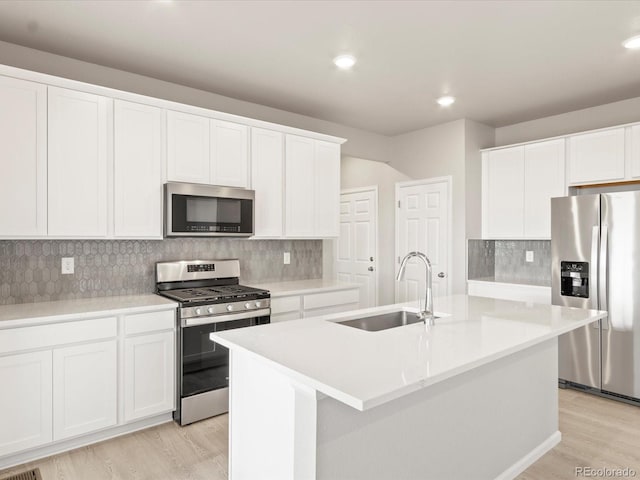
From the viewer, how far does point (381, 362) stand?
160 centimetres

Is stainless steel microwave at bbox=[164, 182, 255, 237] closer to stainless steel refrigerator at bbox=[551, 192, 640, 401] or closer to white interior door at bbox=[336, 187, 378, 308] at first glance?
white interior door at bbox=[336, 187, 378, 308]

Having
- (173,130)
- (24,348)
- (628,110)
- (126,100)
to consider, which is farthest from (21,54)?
(628,110)

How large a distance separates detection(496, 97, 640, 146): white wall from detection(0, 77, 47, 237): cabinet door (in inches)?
182

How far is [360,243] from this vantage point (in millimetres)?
5992

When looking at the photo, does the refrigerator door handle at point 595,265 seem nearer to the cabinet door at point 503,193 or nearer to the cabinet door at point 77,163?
the cabinet door at point 503,193

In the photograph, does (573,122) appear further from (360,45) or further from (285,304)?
(285,304)

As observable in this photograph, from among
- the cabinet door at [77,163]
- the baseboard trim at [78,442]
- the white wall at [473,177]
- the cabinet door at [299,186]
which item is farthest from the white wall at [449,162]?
the cabinet door at [77,163]

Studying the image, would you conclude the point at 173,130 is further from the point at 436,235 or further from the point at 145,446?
the point at 436,235

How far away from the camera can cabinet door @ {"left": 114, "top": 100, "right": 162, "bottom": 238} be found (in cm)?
300

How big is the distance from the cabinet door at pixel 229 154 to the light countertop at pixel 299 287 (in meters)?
0.97

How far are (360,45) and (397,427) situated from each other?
2.41 m

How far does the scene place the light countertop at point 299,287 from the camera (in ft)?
12.2

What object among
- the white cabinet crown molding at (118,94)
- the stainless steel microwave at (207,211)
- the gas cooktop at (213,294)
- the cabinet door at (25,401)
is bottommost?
the cabinet door at (25,401)

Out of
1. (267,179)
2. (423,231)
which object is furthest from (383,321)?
(423,231)
